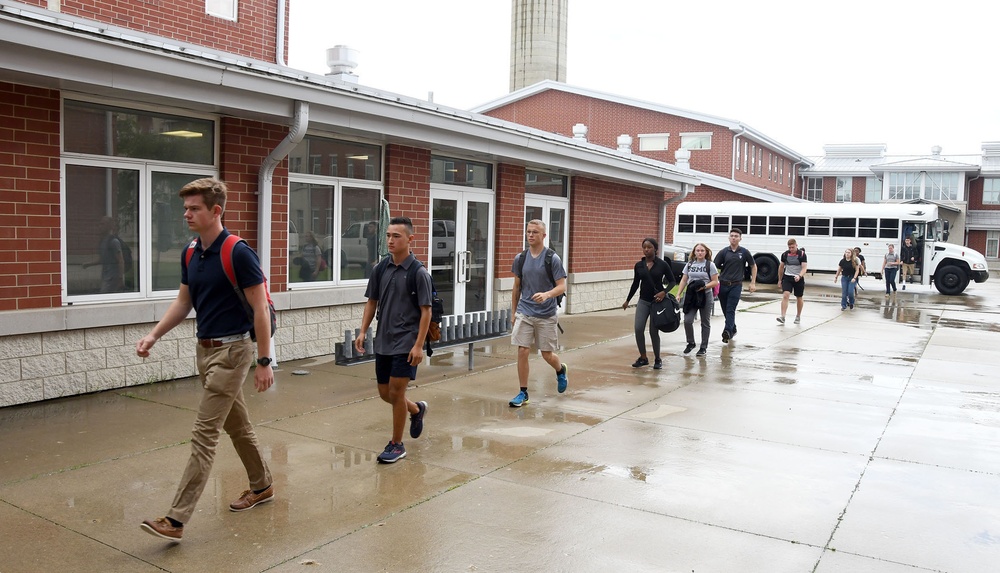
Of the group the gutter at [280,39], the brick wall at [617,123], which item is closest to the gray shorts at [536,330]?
the gutter at [280,39]

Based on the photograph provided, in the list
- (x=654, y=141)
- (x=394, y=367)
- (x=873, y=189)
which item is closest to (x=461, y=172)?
(x=394, y=367)

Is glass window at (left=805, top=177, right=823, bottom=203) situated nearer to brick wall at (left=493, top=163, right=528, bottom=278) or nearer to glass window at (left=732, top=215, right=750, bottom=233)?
glass window at (left=732, top=215, right=750, bottom=233)

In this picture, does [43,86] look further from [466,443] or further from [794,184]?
[794,184]

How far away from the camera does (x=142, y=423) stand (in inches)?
273

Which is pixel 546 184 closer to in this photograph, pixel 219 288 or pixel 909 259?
pixel 219 288

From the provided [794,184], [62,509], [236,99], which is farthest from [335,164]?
[794,184]

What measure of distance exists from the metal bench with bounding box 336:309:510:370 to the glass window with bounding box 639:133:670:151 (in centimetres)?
3235

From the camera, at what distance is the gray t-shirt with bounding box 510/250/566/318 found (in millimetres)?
7898

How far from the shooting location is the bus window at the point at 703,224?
3031 cm

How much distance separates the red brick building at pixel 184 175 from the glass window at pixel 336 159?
0.02 m

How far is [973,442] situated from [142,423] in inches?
279

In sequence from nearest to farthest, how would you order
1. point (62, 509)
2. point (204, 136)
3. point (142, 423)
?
1. point (62, 509)
2. point (142, 423)
3. point (204, 136)

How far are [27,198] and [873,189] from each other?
2112 inches

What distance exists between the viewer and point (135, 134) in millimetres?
8219
